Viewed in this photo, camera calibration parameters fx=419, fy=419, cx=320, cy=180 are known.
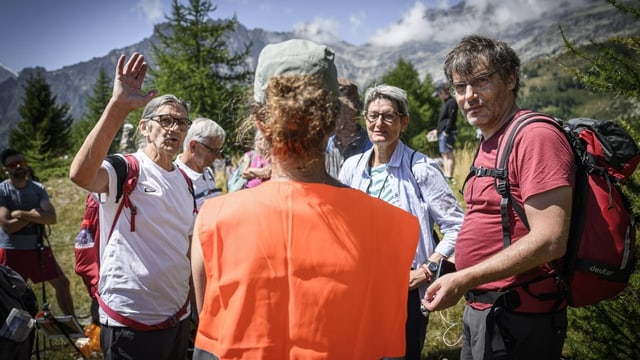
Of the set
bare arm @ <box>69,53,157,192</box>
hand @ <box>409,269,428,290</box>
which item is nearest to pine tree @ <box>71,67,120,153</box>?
bare arm @ <box>69,53,157,192</box>

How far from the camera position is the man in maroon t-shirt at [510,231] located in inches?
65.6

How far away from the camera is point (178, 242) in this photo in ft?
9.01

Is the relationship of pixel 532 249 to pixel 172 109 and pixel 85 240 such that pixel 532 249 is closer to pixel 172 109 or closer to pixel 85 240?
pixel 172 109

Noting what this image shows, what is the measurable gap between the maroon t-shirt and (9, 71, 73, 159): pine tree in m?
45.2

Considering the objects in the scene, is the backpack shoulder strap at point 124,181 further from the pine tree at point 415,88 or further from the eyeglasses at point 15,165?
the pine tree at point 415,88

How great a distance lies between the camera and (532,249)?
5.42 feet

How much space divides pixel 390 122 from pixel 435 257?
0.99m

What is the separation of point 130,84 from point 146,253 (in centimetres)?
110

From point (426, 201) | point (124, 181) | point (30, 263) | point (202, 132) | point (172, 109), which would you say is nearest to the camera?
point (124, 181)

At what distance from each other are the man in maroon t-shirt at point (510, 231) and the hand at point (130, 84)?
61.7 inches

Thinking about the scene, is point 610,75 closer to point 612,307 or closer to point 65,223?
point 612,307

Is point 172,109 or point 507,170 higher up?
point 172,109

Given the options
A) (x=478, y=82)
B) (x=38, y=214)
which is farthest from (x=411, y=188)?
(x=38, y=214)

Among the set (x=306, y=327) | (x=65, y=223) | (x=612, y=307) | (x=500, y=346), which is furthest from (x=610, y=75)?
(x=65, y=223)
